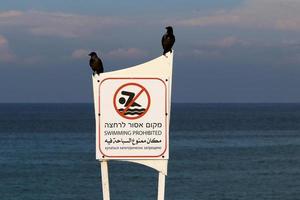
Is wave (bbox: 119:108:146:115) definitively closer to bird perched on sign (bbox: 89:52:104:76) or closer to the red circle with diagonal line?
the red circle with diagonal line

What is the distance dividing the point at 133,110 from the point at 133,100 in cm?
11

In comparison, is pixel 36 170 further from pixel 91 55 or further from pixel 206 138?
pixel 91 55

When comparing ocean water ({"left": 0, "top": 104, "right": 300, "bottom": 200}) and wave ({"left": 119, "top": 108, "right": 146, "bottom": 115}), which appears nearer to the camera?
wave ({"left": 119, "top": 108, "right": 146, "bottom": 115})

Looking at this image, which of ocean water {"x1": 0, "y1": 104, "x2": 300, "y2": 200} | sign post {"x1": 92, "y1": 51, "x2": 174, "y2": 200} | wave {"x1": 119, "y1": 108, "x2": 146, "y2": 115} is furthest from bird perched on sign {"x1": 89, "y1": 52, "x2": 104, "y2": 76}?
ocean water {"x1": 0, "y1": 104, "x2": 300, "y2": 200}

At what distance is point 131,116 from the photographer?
875cm

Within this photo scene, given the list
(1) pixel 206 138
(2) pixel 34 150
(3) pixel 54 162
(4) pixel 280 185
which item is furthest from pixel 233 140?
(4) pixel 280 185

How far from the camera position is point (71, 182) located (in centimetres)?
7125

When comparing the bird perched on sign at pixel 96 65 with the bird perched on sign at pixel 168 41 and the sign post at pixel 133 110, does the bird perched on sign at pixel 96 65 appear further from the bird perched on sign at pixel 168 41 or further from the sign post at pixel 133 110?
the bird perched on sign at pixel 168 41

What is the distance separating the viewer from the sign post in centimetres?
873

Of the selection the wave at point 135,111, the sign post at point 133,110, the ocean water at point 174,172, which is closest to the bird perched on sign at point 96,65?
the sign post at point 133,110

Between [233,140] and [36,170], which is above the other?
[233,140]

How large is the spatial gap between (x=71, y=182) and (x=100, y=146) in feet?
207

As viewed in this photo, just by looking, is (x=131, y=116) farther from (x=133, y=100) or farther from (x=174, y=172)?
(x=174, y=172)

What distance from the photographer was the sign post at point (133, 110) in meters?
8.73
